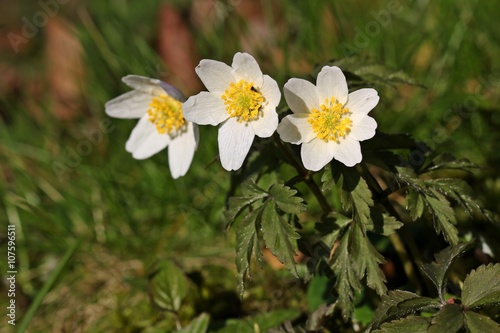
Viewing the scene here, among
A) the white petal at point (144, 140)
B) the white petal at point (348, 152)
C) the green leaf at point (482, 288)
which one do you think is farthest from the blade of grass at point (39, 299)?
the green leaf at point (482, 288)

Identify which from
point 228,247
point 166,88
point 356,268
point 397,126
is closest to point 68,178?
point 228,247

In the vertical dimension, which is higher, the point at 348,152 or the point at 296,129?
the point at 296,129

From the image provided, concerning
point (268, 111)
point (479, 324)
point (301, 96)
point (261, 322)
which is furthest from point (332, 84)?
point (261, 322)

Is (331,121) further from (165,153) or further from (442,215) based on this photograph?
(165,153)

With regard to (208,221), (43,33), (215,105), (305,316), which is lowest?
(305,316)

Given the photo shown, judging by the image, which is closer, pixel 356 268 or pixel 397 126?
pixel 356 268

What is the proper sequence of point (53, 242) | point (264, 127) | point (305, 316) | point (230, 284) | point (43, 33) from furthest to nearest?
point (43, 33) → point (53, 242) → point (230, 284) → point (305, 316) → point (264, 127)

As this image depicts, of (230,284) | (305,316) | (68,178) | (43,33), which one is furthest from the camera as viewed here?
(43,33)

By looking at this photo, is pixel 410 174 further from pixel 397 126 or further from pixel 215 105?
pixel 397 126
